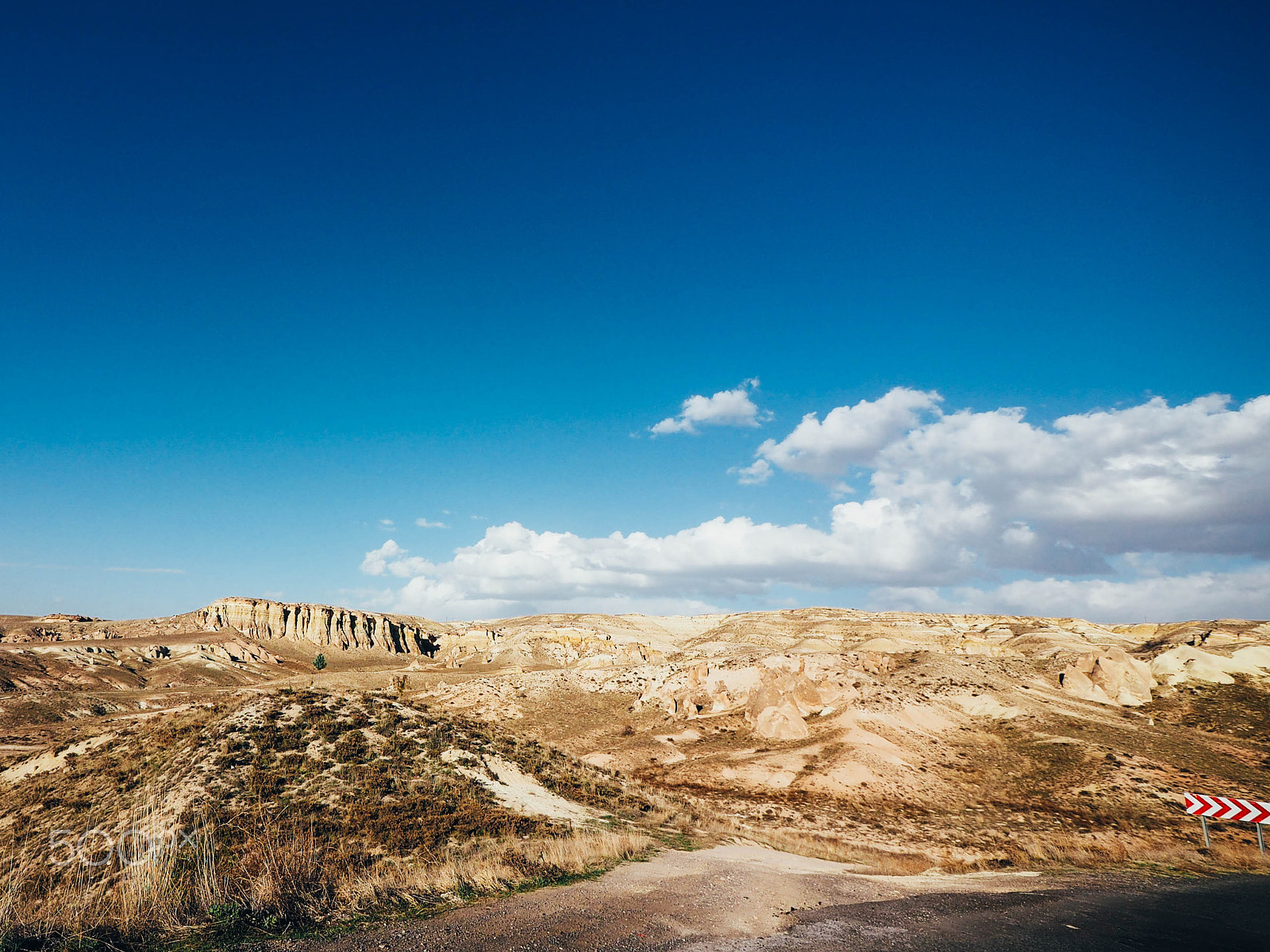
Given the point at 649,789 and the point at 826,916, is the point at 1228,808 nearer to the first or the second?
A: the point at 826,916

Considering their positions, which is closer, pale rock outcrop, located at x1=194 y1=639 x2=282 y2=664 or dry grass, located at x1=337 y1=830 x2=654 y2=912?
dry grass, located at x1=337 y1=830 x2=654 y2=912

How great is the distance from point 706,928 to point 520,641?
322 feet

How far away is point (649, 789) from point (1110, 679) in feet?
129

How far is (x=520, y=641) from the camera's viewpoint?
102750 millimetres

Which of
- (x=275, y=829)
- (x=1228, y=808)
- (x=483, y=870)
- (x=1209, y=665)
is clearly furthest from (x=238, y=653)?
(x=1209, y=665)

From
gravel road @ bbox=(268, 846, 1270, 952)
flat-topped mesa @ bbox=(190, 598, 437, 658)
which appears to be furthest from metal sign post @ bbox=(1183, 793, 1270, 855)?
flat-topped mesa @ bbox=(190, 598, 437, 658)

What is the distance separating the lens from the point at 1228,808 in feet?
56.2

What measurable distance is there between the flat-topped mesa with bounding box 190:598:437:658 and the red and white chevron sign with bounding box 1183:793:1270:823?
399 feet

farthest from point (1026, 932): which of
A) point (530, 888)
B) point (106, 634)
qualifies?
point (106, 634)

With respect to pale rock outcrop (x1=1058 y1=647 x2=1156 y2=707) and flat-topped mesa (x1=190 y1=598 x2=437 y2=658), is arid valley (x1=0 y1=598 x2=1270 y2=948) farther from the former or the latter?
flat-topped mesa (x1=190 y1=598 x2=437 y2=658)

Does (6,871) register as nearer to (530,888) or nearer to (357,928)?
(357,928)

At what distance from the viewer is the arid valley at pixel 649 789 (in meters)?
10.9

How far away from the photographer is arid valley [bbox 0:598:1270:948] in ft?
35.6

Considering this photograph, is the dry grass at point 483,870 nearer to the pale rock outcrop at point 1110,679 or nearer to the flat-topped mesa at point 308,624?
the pale rock outcrop at point 1110,679
